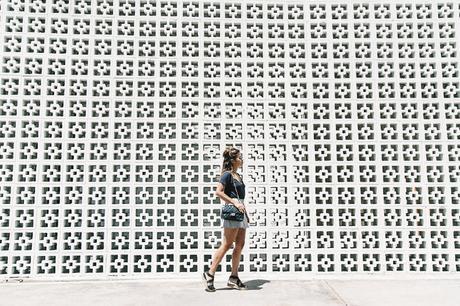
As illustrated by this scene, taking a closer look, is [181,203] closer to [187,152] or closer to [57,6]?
[187,152]

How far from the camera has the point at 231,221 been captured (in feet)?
14.3

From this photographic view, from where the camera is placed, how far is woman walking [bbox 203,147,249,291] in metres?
4.37

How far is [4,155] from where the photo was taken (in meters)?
5.11

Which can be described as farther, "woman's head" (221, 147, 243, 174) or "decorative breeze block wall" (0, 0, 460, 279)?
"decorative breeze block wall" (0, 0, 460, 279)

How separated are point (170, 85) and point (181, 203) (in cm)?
176

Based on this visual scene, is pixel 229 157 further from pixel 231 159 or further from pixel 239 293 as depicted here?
pixel 239 293

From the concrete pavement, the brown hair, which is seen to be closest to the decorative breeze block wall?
the concrete pavement

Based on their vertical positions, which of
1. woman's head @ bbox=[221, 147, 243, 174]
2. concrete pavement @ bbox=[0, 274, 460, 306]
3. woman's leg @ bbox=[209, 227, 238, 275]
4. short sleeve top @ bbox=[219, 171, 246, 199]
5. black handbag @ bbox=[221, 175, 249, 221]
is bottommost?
concrete pavement @ bbox=[0, 274, 460, 306]

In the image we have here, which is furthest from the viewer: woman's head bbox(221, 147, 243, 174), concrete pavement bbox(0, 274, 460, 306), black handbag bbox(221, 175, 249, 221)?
woman's head bbox(221, 147, 243, 174)

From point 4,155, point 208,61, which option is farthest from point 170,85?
point 4,155

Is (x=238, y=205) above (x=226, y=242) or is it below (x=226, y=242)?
above

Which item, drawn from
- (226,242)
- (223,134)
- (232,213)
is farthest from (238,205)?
(223,134)

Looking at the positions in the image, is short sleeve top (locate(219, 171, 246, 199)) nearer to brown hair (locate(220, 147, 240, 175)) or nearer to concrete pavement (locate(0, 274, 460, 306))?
brown hair (locate(220, 147, 240, 175))

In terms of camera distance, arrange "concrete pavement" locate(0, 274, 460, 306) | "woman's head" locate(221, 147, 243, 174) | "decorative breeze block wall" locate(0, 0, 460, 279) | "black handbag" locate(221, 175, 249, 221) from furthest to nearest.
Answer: "decorative breeze block wall" locate(0, 0, 460, 279), "woman's head" locate(221, 147, 243, 174), "black handbag" locate(221, 175, 249, 221), "concrete pavement" locate(0, 274, 460, 306)
